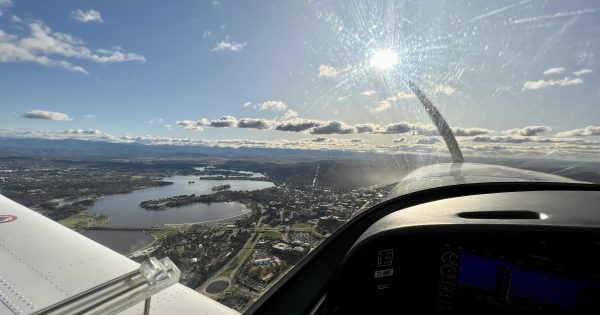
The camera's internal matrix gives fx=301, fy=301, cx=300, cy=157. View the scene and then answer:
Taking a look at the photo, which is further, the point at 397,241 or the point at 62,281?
the point at 62,281

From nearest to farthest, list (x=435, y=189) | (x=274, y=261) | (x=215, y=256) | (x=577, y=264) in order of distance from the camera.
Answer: (x=577, y=264)
(x=435, y=189)
(x=274, y=261)
(x=215, y=256)

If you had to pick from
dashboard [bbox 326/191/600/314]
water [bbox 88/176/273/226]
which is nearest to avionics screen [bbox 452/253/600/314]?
dashboard [bbox 326/191/600/314]

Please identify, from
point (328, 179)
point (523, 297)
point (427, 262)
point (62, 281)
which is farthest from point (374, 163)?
point (62, 281)

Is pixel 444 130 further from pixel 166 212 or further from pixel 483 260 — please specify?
pixel 166 212

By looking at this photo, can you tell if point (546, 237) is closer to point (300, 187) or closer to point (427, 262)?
point (427, 262)

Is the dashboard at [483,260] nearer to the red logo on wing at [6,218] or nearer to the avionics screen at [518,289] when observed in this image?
the avionics screen at [518,289]

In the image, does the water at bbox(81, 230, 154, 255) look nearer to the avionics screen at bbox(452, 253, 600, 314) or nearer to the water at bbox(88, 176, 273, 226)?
the water at bbox(88, 176, 273, 226)

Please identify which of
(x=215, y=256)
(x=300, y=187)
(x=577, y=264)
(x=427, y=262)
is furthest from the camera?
(x=300, y=187)
